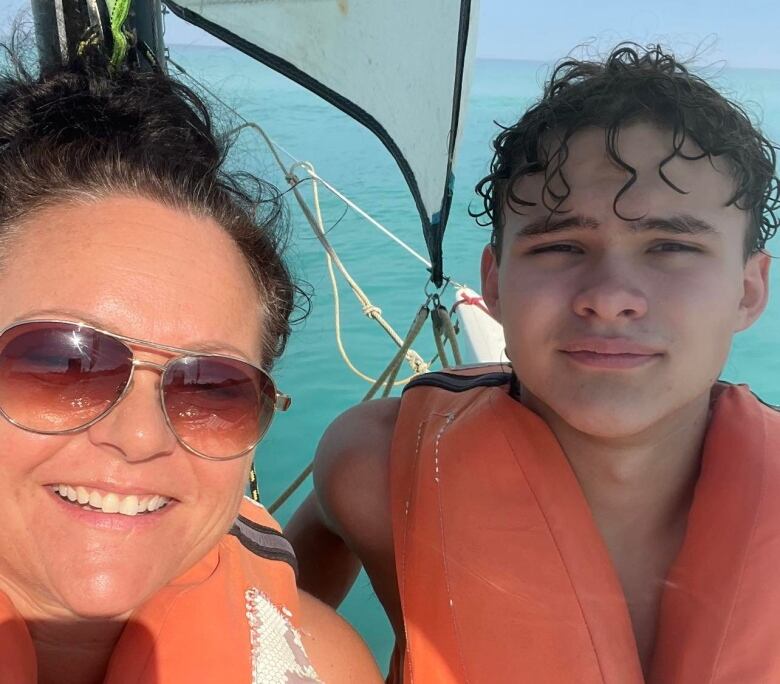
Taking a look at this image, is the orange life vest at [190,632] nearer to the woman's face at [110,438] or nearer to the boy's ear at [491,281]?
the woman's face at [110,438]

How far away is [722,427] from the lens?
143cm

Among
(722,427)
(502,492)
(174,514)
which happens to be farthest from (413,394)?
(174,514)

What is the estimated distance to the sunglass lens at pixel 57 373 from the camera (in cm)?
87

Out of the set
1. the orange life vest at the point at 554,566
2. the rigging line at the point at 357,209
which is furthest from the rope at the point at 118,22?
the rigging line at the point at 357,209

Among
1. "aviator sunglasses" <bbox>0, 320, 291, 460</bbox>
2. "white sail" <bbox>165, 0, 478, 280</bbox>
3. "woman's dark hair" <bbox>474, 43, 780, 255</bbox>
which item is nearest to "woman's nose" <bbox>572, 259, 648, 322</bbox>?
"woman's dark hair" <bbox>474, 43, 780, 255</bbox>

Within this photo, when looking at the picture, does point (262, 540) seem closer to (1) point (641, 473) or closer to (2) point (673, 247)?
(1) point (641, 473)

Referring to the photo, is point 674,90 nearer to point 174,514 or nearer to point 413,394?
point 413,394

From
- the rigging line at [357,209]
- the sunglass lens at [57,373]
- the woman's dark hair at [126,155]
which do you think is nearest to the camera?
the sunglass lens at [57,373]

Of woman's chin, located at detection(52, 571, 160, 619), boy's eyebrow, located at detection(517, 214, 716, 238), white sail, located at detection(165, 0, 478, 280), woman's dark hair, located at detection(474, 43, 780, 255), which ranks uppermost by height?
white sail, located at detection(165, 0, 478, 280)

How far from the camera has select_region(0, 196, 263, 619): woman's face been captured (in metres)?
0.89

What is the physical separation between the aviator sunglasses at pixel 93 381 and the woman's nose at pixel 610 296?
2.07 feet

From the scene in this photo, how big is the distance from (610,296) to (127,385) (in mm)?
814

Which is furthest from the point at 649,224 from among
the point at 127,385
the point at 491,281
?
the point at 127,385

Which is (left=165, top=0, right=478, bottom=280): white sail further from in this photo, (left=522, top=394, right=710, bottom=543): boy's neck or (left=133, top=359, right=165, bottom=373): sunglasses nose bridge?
(left=133, top=359, right=165, bottom=373): sunglasses nose bridge
